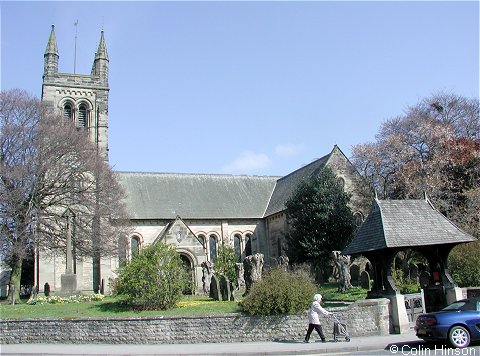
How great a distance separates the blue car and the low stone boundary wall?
8.44 feet

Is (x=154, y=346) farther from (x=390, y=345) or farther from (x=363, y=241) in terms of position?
(x=363, y=241)

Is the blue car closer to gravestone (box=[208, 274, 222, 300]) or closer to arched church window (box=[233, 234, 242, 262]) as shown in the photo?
gravestone (box=[208, 274, 222, 300])

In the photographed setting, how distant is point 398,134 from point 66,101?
96.0 feet

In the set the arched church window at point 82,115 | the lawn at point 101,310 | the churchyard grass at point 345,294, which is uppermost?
the arched church window at point 82,115

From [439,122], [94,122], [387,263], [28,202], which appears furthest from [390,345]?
[94,122]

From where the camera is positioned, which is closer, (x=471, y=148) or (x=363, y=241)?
(x=363, y=241)

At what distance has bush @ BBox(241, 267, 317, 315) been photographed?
51.2 ft

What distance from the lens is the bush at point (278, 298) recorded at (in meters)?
15.6

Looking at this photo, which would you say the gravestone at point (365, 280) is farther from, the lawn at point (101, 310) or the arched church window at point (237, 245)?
the arched church window at point (237, 245)

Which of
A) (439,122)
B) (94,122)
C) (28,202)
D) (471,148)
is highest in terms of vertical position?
(94,122)

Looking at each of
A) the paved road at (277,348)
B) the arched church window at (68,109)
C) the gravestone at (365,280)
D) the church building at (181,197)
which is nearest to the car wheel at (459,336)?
the paved road at (277,348)

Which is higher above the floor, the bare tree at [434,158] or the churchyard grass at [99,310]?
the bare tree at [434,158]

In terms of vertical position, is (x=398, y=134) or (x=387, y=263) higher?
(x=398, y=134)

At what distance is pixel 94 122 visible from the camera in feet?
139
